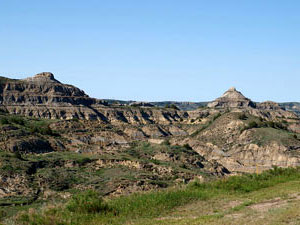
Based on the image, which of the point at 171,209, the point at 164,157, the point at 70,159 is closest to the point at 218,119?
the point at 164,157

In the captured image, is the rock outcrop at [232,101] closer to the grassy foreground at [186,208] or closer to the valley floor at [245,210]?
the grassy foreground at [186,208]

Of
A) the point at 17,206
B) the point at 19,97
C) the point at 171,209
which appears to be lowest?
the point at 17,206

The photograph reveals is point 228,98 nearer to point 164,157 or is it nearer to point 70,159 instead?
point 164,157

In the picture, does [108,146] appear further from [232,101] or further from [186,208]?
[232,101]

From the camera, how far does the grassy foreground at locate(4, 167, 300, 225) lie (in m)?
13.4

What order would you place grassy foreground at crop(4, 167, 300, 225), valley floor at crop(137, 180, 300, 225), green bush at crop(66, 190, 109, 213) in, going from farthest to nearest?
green bush at crop(66, 190, 109, 213) < grassy foreground at crop(4, 167, 300, 225) < valley floor at crop(137, 180, 300, 225)

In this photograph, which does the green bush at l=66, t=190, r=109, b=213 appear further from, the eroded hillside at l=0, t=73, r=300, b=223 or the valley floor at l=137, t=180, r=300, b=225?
the eroded hillside at l=0, t=73, r=300, b=223

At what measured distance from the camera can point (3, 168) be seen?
44875mm

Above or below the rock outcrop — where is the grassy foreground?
below

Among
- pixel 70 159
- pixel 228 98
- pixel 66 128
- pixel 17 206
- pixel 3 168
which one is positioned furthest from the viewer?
pixel 228 98

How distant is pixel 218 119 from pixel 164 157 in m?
35.7

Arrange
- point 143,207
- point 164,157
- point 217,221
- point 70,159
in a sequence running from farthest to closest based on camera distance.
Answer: point 164,157
point 70,159
point 143,207
point 217,221

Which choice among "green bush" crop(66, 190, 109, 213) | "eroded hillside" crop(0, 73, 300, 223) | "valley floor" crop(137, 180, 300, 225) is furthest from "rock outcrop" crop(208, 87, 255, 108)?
"green bush" crop(66, 190, 109, 213)

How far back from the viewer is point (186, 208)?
16094 millimetres
